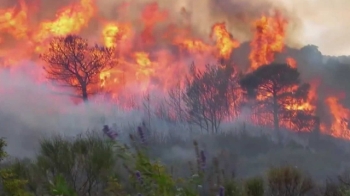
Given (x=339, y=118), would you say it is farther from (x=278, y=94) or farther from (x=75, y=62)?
(x=75, y=62)

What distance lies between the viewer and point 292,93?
78.2m

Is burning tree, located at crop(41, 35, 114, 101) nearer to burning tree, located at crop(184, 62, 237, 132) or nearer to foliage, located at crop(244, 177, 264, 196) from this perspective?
burning tree, located at crop(184, 62, 237, 132)

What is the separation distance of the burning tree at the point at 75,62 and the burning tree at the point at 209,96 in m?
11.8

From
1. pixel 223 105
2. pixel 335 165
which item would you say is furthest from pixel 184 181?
pixel 223 105

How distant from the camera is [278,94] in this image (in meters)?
78.2

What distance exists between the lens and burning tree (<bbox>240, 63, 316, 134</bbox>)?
77.6m

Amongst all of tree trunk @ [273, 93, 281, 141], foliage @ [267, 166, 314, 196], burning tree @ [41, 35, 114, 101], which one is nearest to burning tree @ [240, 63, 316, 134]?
tree trunk @ [273, 93, 281, 141]

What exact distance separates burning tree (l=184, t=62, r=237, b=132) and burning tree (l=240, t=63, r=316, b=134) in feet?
9.26

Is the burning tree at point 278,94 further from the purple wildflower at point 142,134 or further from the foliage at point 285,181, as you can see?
the purple wildflower at point 142,134

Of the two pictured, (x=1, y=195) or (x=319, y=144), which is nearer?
(x=1, y=195)

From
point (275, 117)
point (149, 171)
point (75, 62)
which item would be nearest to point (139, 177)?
point (149, 171)

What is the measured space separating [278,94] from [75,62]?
2685cm

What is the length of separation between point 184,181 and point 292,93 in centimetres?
7200

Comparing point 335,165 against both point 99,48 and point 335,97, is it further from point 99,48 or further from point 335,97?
point 99,48
